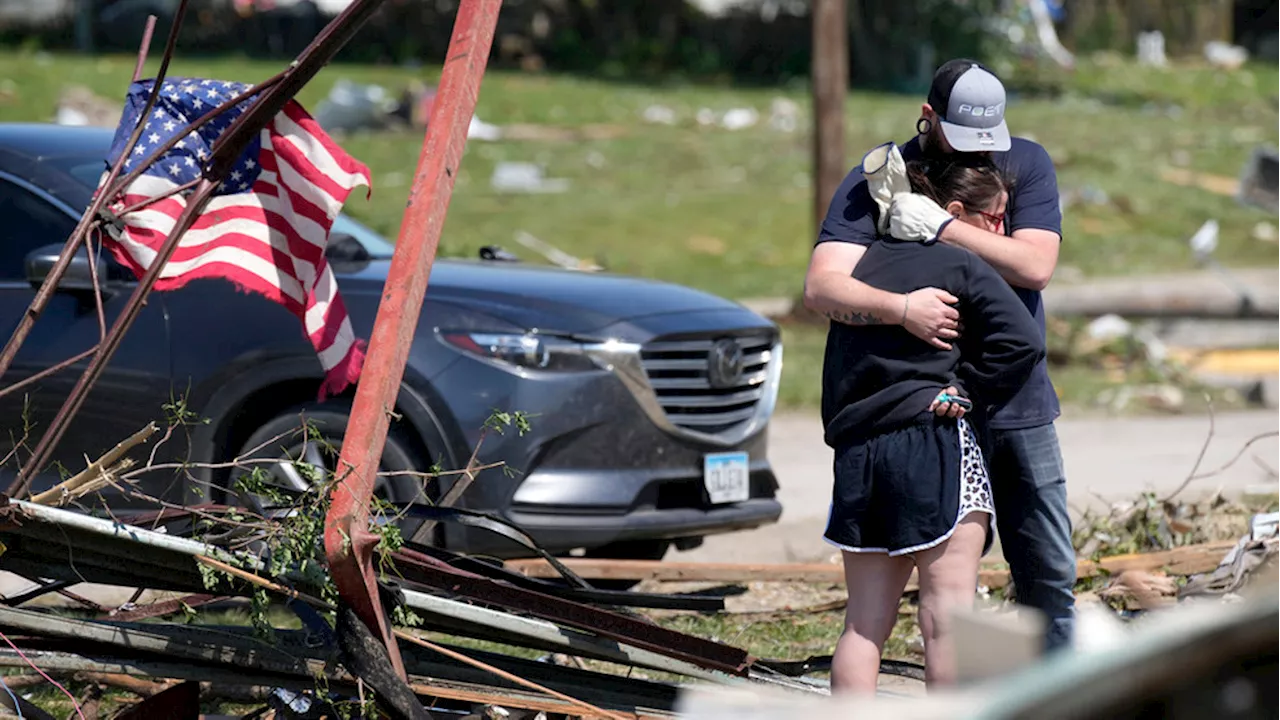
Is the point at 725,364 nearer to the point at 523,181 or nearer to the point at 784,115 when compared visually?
the point at 523,181

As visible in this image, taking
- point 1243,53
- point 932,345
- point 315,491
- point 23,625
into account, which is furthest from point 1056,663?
point 1243,53

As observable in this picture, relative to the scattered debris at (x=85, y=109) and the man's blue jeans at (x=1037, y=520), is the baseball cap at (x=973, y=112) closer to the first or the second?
the man's blue jeans at (x=1037, y=520)

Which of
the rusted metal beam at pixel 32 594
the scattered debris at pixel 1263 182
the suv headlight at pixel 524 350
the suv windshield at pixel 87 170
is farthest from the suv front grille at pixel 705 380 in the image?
the scattered debris at pixel 1263 182

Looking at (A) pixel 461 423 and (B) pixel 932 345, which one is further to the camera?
(A) pixel 461 423

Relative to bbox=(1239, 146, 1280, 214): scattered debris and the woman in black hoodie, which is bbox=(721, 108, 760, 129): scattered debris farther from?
the woman in black hoodie

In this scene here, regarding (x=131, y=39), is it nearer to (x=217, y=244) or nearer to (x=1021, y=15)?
(x=1021, y=15)

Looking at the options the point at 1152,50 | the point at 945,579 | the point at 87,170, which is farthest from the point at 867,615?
the point at 1152,50

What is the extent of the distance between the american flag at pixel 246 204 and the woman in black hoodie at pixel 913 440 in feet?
5.20

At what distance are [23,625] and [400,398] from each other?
2.11 meters

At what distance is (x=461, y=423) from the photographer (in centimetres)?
563

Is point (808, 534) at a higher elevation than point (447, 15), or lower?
lower

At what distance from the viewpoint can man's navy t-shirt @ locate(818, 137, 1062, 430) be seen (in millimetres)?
3859

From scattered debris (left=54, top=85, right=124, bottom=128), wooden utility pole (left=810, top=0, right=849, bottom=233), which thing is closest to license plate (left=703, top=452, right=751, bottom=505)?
wooden utility pole (left=810, top=0, right=849, bottom=233)

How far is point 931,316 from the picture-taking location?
362cm
